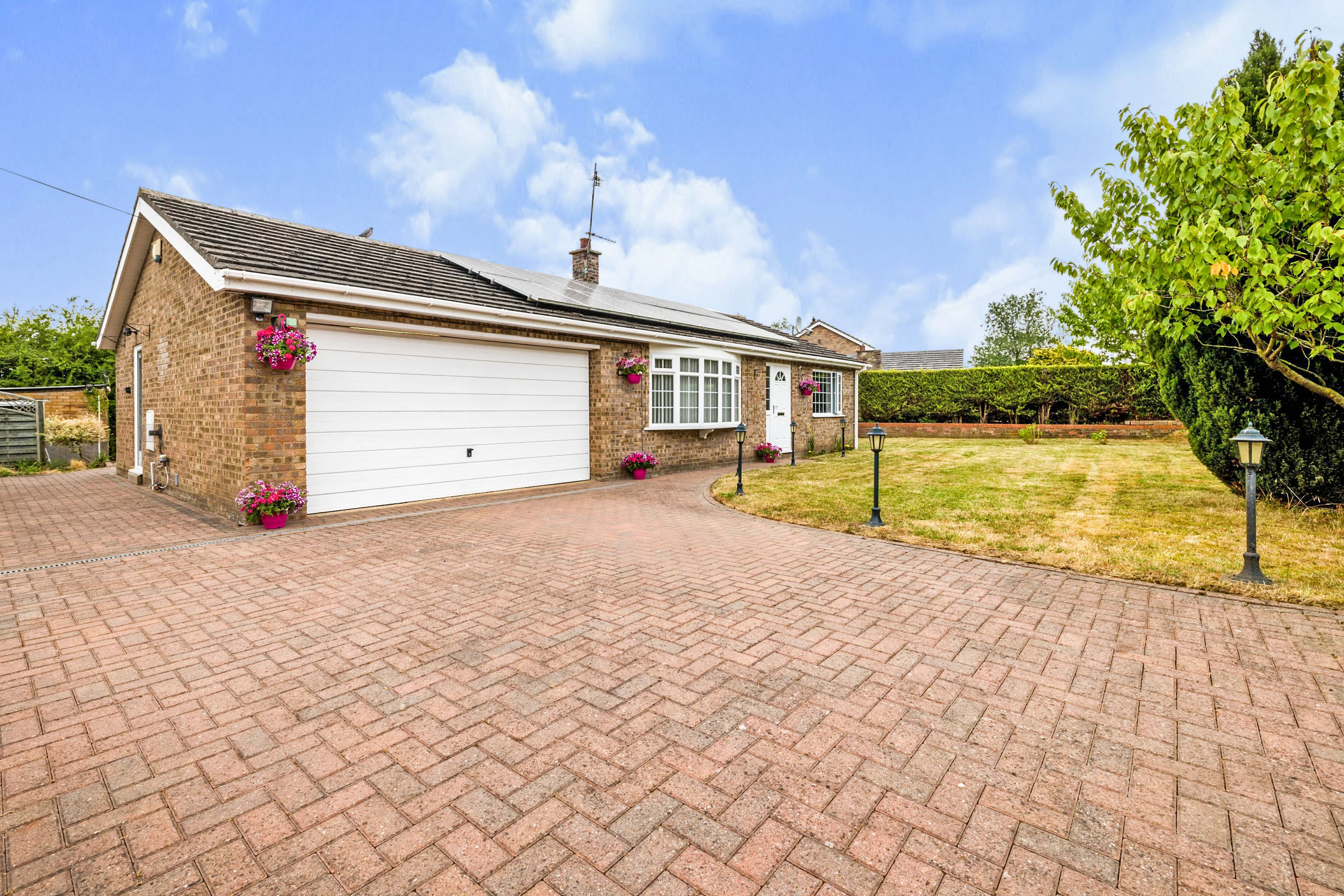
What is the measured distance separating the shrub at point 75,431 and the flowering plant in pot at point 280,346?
12.7 meters

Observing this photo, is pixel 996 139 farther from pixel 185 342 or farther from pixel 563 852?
pixel 563 852

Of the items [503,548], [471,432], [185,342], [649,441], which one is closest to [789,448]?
[649,441]

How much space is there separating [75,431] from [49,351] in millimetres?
15164

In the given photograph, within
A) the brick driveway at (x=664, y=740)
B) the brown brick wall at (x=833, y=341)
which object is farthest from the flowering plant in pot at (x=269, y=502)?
the brown brick wall at (x=833, y=341)

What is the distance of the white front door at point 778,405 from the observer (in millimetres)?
15102

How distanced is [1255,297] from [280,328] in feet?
30.9

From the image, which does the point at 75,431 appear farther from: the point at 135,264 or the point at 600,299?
the point at 600,299

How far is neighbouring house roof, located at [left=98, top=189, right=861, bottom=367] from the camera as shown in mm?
7094

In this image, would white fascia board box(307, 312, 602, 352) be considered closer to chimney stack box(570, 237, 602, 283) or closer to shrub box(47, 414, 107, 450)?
chimney stack box(570, 237, 602, 283)

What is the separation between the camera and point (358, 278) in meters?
8.04

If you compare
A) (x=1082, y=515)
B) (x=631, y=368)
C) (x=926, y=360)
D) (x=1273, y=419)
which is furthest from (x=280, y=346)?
(x=926, y=360)

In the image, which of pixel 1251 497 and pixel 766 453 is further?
pixel 766 453

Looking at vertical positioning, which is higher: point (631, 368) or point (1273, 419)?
point (631, 368)

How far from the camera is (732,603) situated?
4270 mm
